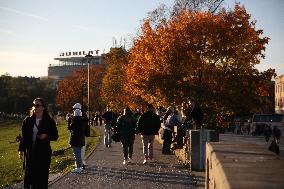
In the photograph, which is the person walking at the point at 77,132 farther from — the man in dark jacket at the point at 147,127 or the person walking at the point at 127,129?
the man in dark jacket at the point at 147,127

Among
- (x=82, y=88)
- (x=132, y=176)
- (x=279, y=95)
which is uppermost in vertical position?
(x=82, y=88)

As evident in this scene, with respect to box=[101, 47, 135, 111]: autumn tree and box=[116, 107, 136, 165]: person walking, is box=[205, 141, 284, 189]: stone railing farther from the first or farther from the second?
box=[101, 47, 135, 111]: autumn tree

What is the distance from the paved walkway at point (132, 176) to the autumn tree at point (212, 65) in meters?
12.0

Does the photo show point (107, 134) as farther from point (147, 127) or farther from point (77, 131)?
point (77, 131)

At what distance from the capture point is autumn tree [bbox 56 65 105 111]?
73625 millimetres

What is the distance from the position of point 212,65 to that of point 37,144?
2085 centimetres

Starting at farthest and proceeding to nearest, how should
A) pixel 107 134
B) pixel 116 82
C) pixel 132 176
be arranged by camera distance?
1. pixel 116 82
2. pixel 107 134
3. pixel 132 176

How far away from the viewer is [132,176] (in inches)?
517

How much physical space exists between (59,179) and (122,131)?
4.09 meters

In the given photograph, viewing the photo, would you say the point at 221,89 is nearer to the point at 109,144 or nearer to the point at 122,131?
the point at 109,144

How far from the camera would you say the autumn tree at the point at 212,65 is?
95.0 feet

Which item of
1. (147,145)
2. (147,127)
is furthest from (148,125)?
(147,145)

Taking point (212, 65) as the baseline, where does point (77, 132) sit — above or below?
below

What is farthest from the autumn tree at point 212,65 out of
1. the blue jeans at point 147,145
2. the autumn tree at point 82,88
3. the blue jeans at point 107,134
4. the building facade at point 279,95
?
the building facade at point 279,95
